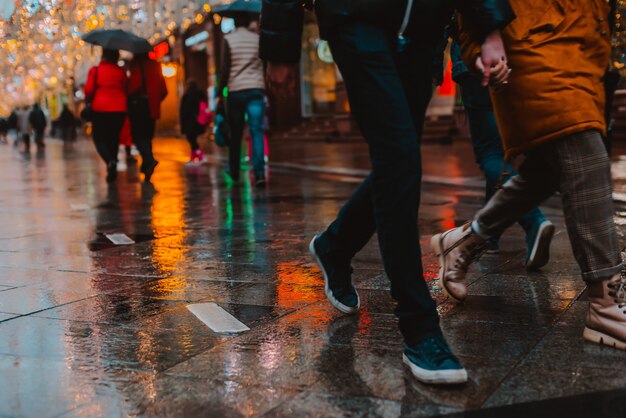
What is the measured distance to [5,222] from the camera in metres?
7.28

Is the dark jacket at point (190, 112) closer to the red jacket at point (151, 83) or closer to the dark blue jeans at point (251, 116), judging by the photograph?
the red jacket at point (151, 83)

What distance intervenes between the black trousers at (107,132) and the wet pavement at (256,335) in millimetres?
5301

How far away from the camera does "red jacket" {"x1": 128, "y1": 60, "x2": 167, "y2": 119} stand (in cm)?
1197

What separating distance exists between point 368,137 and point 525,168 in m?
0.96

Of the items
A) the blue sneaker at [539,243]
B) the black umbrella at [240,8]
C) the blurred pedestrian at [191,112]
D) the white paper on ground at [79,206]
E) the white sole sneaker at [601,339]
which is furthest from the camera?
the blurred pedestrian at [191,112]

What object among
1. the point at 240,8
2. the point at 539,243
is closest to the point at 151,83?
the point at 240,8

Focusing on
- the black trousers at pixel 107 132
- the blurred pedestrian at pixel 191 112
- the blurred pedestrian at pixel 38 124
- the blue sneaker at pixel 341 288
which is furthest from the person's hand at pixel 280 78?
the blurred pedestrian at pixel 38 124

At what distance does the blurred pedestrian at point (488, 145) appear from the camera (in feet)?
14.2

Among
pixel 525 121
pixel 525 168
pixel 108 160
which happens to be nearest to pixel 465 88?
pixel 525 168

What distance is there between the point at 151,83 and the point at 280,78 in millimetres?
9231

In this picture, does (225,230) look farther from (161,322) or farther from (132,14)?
(132,14)

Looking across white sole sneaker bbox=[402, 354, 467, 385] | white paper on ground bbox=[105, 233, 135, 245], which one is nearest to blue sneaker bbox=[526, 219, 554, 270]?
white sole sneaker bbox=[402, 354, 467, 385]

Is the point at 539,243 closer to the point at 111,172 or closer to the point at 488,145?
the point at 488,145

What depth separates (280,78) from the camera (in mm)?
3084
